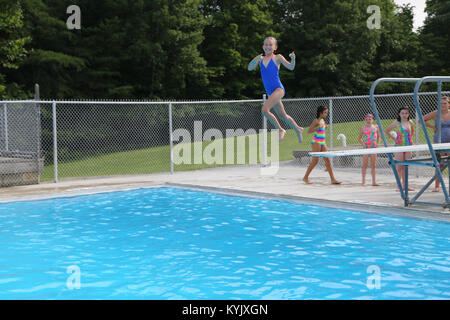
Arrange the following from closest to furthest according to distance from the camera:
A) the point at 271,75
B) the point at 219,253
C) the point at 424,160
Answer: the point at 219,253
the point at 271,75
the point at 424,160

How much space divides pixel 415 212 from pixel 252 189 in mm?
3977

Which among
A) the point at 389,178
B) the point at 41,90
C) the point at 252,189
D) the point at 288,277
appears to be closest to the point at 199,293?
the point at 288,277

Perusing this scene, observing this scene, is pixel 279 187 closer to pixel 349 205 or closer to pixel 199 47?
pixel 349 205

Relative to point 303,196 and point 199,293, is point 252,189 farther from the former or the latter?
point 199,293

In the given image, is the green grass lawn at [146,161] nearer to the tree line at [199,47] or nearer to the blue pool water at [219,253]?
the tree line at [199,47]

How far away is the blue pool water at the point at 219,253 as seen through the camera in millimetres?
5266

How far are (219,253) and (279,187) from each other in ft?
17.7

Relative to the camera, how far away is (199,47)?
35125 mm

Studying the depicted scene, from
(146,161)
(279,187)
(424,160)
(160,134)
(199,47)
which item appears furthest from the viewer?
(199,47)

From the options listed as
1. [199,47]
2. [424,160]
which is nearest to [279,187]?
[424,160]

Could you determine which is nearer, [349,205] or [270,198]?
[349,205]

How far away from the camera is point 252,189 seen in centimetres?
1168

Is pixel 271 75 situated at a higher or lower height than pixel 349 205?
higher


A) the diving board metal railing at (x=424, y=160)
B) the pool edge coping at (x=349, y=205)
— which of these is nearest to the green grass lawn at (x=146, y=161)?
Result: the pool edge coping at (x=349, y=205)
